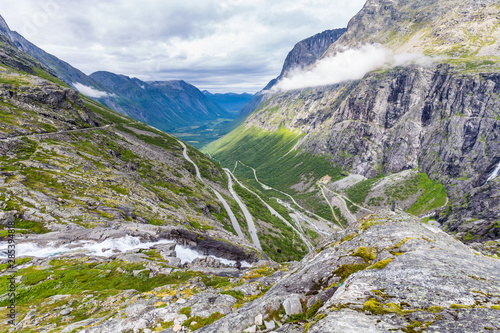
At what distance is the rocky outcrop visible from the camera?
9703mm

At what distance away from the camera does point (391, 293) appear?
1280 cm

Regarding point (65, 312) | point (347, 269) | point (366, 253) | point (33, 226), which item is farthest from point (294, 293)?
point (33, 226)

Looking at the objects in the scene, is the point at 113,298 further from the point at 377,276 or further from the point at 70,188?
the point at 70,188

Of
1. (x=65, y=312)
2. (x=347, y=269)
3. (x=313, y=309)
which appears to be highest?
(x=313, y=309)

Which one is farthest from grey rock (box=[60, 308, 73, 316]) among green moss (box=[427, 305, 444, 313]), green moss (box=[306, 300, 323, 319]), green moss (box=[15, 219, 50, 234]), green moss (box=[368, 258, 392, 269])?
green moss (box=[427, 305, 444, 313])

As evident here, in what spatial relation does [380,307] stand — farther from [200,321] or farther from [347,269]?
[200,321]

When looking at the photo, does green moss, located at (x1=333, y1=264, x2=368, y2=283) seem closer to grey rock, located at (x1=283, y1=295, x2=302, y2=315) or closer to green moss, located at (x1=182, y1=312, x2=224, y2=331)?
grey rock, located at (x1=283, y1=295, x2=302, y2=315)

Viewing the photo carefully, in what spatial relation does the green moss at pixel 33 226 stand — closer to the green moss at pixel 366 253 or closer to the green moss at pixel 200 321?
the green moss at pixel 200 321

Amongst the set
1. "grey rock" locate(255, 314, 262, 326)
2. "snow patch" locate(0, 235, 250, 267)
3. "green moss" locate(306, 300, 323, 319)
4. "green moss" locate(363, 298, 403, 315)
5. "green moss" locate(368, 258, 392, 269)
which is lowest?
"snow patch" locate(0, 235, 250, 267)

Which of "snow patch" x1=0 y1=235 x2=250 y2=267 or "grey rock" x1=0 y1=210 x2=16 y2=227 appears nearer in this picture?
"snow patch" x1=0 y1=235 x2=250 y2=267

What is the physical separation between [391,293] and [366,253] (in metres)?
6.95

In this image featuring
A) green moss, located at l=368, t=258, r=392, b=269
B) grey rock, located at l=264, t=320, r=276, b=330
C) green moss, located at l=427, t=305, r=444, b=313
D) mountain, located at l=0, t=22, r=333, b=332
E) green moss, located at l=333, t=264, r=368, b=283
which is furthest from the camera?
mountain, located at l=0, t=22, r=333, b=332

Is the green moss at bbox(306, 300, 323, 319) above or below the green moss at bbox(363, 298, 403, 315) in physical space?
below

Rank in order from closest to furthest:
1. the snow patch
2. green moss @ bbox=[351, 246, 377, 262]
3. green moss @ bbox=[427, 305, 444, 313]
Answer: green moss @ bbox=[427, 305, 444, 313] < green moss @ bbox=[351, 246, 377, 262] < the snow patch
